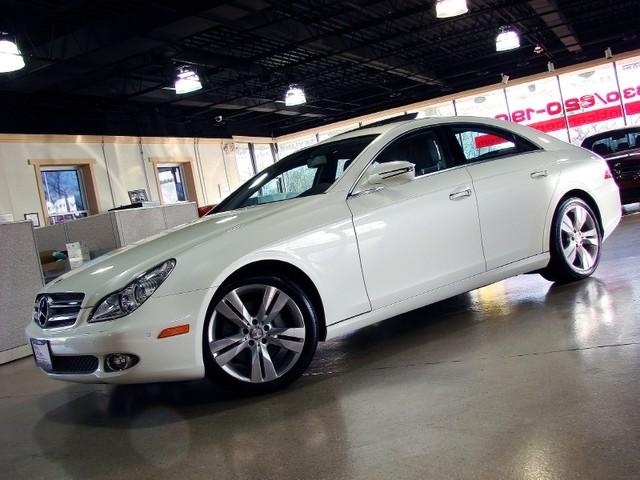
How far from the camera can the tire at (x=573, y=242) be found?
4225 mm

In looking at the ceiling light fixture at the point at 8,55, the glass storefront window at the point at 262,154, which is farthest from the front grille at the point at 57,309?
the glass storefront window at the point at 262,154

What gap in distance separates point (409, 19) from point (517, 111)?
27.1ft

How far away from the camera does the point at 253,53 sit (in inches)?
549

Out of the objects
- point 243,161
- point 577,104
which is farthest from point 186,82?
point 577,104

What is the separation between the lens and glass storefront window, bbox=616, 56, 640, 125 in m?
18.6

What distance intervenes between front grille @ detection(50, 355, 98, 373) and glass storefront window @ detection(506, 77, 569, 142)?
1910 cm

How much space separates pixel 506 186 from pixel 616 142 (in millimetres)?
5903

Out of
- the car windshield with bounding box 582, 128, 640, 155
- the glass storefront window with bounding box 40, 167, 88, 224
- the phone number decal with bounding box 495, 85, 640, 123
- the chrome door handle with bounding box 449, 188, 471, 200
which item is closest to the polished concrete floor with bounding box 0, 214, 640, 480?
the chrome door handle with bounding box 449, 188, 471, 200

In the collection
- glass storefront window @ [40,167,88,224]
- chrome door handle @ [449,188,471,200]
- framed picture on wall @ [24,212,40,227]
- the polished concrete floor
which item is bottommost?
the polished concrete floor

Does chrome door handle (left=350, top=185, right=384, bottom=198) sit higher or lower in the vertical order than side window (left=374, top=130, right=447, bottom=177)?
lower

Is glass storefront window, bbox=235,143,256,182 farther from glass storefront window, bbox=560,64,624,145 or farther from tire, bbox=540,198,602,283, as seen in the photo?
tire, bbox=540,198,602,283

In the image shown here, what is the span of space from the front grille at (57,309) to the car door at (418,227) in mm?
1460

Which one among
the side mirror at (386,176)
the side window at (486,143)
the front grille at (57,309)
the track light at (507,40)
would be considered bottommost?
the front grille at (57,309)

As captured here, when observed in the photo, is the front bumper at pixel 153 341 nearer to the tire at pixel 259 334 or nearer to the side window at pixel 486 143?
the tire at pixel 259 334
